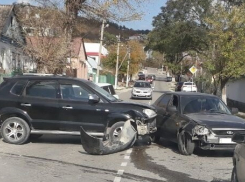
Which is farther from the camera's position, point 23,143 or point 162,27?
point 162,27

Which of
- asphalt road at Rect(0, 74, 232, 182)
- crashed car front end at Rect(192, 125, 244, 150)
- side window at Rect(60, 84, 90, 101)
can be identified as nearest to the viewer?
asphalt road at Rect(0, 74, 232, 182)

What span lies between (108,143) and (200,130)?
7.68 feet

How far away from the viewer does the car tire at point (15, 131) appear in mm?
11938

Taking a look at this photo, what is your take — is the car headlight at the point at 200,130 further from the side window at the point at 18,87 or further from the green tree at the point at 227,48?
the green tree at the point at 227,48

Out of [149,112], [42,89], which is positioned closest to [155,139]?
[149,112]

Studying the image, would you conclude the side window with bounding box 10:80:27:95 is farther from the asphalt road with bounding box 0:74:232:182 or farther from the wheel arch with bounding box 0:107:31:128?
the asphalt road with bounding box 0:74:232:182

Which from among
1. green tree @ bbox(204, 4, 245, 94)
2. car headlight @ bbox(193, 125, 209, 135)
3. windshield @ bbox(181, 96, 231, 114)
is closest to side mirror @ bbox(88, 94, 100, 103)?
windshield @ bbox(181, 96, 231, 114)

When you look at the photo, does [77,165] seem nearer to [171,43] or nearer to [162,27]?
[171,43]

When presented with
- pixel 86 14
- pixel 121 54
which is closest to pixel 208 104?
pixel 86 14

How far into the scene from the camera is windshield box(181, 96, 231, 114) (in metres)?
11.8

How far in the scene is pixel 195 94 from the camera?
12367mm

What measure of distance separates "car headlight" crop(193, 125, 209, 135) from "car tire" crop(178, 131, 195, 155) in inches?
10.1

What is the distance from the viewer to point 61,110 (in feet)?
39.0

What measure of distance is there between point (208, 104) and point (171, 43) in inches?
1440
